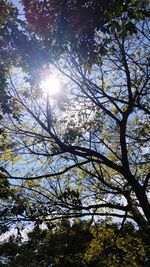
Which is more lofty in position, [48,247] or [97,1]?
[48,247]

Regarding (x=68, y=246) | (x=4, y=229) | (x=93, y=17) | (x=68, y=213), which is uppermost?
(x=68, y=246)

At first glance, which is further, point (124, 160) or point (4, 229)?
point (124, 160)

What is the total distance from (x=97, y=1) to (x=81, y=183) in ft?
36.1

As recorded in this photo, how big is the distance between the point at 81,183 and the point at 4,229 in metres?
6.87

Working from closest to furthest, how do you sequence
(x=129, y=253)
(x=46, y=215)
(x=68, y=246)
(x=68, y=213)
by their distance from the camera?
(x=46, y=215)
(x=68, y=213)
(x=129, y=253)
(x=68, y=246)

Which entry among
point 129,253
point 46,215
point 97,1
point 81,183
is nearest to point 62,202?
point 46,215

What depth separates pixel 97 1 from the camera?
5.09 m

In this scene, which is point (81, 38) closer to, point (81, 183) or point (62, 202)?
point (62, 202)

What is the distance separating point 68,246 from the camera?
29.9 m

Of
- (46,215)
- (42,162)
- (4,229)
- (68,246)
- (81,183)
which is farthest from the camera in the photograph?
(68,246)

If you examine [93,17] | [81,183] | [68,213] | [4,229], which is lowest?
[4,229]

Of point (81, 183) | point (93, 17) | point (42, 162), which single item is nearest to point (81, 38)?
point (93, 17)

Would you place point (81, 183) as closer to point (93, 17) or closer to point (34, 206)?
point (34, 206)

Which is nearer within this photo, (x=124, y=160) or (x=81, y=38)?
(x=81, y=38)
